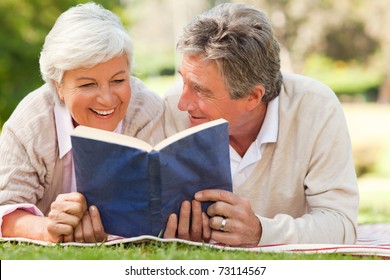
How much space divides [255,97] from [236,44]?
339 mm

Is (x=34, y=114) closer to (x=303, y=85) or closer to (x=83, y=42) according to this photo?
(x=83, y=42)

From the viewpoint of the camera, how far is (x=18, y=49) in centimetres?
1468

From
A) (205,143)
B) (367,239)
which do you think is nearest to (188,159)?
(205,143)

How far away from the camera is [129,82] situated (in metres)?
4.06

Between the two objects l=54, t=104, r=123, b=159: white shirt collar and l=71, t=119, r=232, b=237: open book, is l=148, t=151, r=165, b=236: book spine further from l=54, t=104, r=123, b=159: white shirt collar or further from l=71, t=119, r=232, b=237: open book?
l=54, t=104, r=123, b=159: white shirt collar

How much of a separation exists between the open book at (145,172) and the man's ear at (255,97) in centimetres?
61

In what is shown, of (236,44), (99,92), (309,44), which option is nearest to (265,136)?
(236,44)

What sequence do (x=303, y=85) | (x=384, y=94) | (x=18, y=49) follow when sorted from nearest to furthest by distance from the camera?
(x=303, y=85), (x=18, y=49), (x=384, y=94)

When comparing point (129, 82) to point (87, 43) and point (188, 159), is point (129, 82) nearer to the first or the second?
point (87, 43)

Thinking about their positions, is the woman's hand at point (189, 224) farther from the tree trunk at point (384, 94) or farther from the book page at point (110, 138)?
the tree trunk at point (384, 94)

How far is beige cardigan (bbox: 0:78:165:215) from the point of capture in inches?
158

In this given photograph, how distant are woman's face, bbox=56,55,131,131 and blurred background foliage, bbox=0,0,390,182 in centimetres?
1062

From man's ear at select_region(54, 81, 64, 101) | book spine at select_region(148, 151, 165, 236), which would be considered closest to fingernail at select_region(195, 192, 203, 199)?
book spine at select_region(148, 151, 165, 236)

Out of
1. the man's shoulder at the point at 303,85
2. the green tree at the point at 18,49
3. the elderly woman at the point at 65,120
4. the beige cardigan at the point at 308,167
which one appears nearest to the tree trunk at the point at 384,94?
the green tree at the point at 18,49
